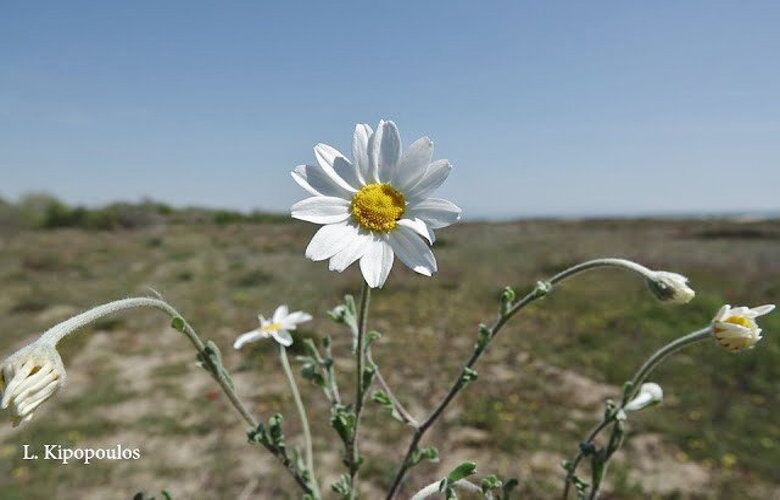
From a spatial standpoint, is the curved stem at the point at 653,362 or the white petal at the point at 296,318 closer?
the curved stem at the point at 653,362

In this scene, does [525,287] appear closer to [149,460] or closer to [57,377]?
[149,460]

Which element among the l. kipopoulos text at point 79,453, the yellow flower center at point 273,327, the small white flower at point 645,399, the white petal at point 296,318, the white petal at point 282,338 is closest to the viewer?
the small white flower at point 645,399

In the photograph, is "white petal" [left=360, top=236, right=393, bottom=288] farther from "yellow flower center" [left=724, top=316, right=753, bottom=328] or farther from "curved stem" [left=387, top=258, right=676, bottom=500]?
"yellow flower center" [left=724, top=316, right=753, bottom=328]

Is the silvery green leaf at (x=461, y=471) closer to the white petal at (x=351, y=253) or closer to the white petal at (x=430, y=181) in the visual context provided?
the white petal at (x=351, y=253)

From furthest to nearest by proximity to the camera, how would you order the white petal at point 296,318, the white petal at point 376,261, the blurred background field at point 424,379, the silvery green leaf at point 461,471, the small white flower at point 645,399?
the blurred background field at point 424,379, the white petal at point 296,318, the small white flower at point 645,399, the silvery green leaf at point 461,471, the white petal at point 376,261

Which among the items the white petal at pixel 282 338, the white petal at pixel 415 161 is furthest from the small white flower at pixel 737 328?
the white petal at pixel 282 338
